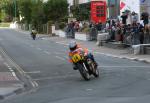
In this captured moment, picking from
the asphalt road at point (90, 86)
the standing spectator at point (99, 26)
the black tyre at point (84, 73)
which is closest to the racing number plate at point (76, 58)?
the black tyre at point (84, 73)

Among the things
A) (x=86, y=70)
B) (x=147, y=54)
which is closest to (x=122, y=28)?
(x=147, y=54)

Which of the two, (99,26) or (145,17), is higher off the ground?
(145,17)

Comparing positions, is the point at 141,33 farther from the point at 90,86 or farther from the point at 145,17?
the point at 90,86

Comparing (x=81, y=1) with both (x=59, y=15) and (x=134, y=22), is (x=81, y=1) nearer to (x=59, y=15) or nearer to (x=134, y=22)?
(x=59, y=15)

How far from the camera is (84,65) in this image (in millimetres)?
19750

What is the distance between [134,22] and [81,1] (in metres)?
45.8

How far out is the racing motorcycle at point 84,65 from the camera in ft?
64.3

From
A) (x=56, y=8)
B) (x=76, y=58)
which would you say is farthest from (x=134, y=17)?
(x=56, y=8)

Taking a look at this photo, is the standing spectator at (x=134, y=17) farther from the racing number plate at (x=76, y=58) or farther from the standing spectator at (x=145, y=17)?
the racing number plate at (x=76, y=58)

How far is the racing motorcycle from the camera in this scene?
19609 millimetres

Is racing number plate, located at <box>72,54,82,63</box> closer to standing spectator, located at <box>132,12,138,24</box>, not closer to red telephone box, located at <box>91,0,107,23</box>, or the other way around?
standing spectator, located at <box>132,12,138,24</box>

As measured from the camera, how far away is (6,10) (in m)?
143

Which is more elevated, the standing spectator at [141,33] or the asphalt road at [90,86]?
the standing spectator at [141,33]

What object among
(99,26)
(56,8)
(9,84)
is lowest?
(9,84)
